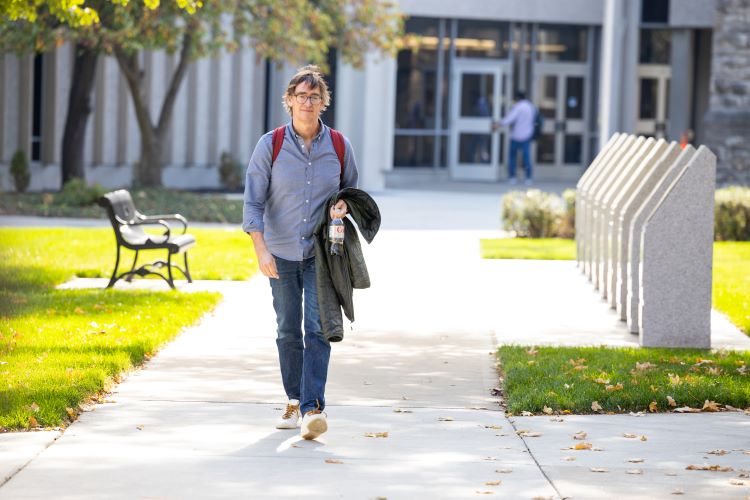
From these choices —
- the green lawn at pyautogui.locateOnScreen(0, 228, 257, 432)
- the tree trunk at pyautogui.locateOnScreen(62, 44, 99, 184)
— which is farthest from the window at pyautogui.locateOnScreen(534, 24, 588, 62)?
the green lawn at pyautogui.locateOnScreen(0, 228, 257, 432)

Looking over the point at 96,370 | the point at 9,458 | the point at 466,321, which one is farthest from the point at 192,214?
the point at 9,458

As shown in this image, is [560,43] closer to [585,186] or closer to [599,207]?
[585,186]

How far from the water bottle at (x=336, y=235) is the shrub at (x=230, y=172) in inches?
970

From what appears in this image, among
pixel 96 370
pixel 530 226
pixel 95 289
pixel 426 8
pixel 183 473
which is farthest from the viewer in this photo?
pixel 426 8

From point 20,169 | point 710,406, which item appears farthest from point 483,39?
point 710,406

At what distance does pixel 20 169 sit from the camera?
1089 inches

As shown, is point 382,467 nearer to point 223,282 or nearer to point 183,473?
point 183,473

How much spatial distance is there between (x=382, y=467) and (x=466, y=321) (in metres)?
5.74

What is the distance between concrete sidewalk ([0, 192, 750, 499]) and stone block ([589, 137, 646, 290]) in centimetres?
220

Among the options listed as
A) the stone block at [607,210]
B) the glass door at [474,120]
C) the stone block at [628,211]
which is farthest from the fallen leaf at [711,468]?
the glass door at [474,120]

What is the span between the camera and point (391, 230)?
22203mm

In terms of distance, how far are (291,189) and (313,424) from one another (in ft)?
4.02

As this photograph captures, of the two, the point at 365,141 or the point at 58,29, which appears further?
the point at 365,141

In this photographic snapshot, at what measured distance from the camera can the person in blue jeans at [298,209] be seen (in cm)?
791
